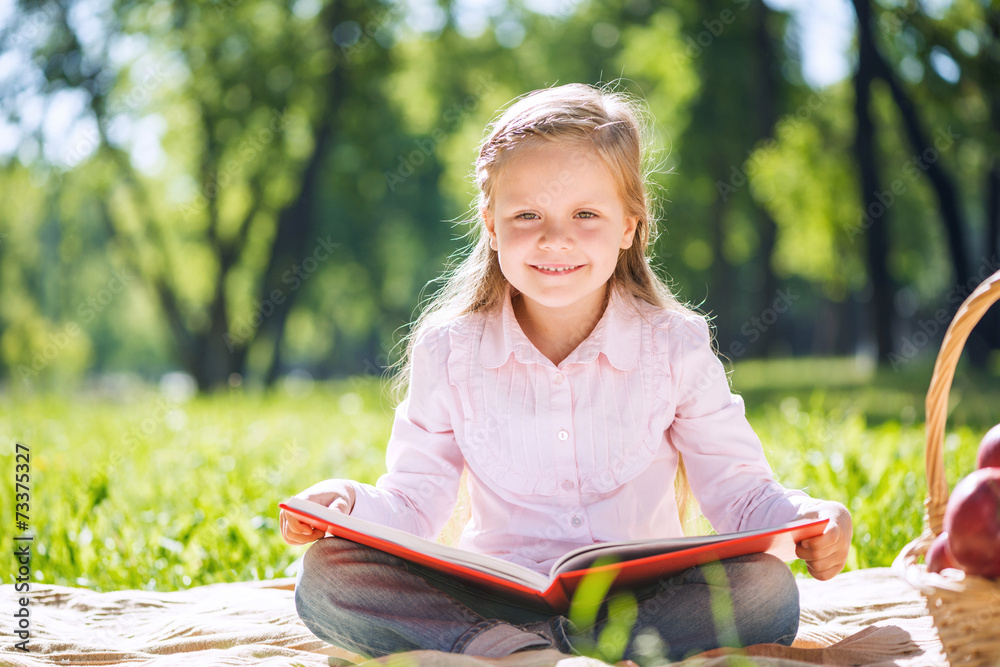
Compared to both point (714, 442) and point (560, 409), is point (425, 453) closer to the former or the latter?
point (560, 409)

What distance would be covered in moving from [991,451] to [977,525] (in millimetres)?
289

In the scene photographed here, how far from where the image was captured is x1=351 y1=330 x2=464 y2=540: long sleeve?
7.31 feet

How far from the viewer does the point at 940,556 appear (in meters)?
1.52

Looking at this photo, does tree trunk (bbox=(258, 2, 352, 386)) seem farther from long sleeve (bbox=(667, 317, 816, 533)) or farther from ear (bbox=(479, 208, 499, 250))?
long sleeve (bbox=(667, 317, 816, 533))

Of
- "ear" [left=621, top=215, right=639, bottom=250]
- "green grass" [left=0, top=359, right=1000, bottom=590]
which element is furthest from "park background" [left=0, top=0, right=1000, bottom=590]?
"ear" [left=621, top=215, right=639, bottom=250]

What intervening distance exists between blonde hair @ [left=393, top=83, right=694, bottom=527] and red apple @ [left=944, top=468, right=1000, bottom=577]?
970 millimetres

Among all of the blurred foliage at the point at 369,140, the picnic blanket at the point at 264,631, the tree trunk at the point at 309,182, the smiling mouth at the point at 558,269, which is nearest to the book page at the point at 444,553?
the picnic blanket at the point at 264,631

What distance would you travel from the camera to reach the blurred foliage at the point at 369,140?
11.5m

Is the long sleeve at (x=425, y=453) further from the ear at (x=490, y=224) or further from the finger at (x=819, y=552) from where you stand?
the finger at (x=819, y=552)

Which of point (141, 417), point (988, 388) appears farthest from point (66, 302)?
point (988, 388)

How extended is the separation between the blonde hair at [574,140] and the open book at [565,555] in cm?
69

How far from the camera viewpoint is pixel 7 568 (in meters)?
3.03

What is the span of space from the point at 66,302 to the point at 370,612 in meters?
20.1

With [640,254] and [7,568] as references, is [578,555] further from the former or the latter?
[7,568]
